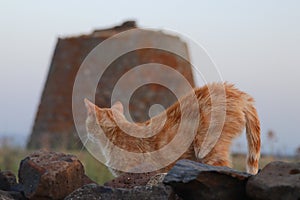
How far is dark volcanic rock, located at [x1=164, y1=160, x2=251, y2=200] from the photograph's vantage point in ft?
10.8

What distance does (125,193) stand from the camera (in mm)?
3525

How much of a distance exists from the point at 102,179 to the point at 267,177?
15.8ft

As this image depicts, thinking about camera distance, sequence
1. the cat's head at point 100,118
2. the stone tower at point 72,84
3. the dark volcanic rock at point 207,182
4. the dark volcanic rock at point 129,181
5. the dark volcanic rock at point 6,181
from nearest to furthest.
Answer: the dark volcanic rock at point 207,182 < the dark volcanic rock at point 129,181 < the dark volcanic rock at point 6,181 < the cat's head at point 100,118 < the stone tower at point 72,84

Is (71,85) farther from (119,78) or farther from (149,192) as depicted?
(149,192)

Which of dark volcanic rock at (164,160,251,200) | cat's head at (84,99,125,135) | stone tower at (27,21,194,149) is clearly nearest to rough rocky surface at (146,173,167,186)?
dark volcanic rock at (164,160,251,200)

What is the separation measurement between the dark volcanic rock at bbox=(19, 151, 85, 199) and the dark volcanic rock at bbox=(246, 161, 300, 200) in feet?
4.34

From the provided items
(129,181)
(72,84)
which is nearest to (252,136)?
(129,181)

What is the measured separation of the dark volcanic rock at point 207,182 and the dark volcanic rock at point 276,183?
97mm

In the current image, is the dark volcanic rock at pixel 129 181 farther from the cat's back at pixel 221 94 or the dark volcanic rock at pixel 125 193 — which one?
the cat's back at pixel 221 94

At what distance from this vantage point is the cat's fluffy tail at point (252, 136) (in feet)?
16.9

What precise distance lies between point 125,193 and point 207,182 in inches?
21.3

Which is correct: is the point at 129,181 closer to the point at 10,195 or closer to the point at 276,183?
the point at 10,195

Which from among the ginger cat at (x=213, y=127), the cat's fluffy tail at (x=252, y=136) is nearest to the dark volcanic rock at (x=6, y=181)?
the ginger cat at (x=213, y=127)

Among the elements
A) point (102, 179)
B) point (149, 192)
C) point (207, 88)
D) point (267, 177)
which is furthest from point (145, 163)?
point (102, 179)
